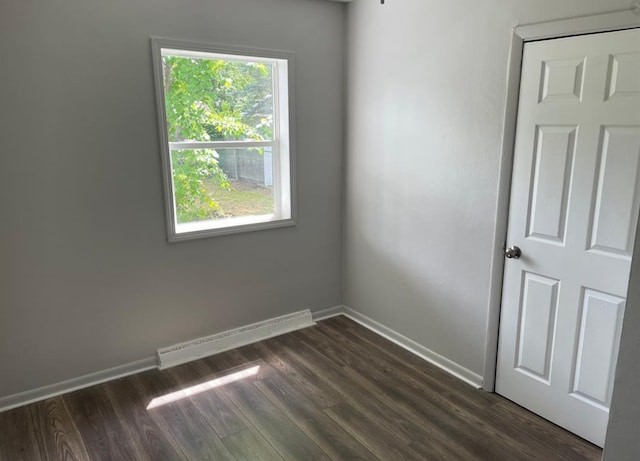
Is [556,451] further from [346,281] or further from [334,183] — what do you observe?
[334,183]

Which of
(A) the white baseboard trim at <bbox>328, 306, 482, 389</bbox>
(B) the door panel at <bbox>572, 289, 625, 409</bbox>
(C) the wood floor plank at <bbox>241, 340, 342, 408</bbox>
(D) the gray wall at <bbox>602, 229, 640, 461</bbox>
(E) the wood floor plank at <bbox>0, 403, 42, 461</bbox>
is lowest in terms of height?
(E) the wood floor plank at <bbox>0, 403, 42, 461</bbox>

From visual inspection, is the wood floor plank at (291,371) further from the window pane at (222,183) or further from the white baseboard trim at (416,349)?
the window pane at (222,183)

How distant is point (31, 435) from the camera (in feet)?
7.78

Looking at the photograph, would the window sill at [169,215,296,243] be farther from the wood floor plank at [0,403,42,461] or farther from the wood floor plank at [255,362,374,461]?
the wood floor plank at [0,403,42,461]

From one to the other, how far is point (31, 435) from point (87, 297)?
777 mm

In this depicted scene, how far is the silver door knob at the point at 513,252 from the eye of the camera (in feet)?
8.24

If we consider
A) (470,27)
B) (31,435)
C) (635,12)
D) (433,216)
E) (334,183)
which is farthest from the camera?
(334,183)

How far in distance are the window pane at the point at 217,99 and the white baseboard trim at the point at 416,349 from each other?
64.3 inches

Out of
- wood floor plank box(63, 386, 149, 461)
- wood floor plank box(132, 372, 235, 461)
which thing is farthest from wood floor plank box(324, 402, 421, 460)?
wood floor plank box(63, 386, 149, 461)

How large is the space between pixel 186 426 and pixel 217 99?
206 cm

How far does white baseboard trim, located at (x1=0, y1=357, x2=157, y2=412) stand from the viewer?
261 cm

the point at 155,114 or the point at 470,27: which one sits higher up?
the point at 470,27

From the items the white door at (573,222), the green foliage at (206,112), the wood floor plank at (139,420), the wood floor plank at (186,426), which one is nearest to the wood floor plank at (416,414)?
the white door at (573,222)

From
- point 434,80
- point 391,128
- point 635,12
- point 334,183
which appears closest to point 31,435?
point 334,183
